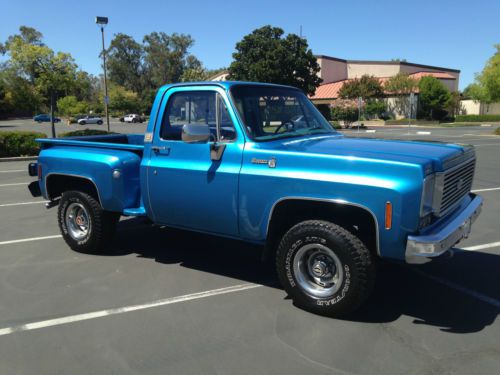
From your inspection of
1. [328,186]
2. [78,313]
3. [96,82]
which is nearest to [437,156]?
[328,186]

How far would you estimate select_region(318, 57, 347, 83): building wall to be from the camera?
6461 centimetres

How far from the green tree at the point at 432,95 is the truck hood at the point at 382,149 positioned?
5437cm

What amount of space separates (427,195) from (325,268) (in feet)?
3.57

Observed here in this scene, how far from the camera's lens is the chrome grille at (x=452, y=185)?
356 centimetres

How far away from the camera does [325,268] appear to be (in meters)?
3.92

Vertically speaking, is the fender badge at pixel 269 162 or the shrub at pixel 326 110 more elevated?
the shrub at pixel 326 110

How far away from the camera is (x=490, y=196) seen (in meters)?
8.94

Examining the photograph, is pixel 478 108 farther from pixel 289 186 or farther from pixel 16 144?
pixel 289 186

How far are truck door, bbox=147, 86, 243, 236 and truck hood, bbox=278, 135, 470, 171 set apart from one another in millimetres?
625

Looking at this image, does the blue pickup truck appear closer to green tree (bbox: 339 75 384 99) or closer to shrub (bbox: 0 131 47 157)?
shrub (bbox: 0 131 47 157)

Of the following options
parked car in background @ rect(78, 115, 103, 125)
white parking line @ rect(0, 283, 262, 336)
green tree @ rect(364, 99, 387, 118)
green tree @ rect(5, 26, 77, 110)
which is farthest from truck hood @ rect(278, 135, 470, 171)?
parked car in background @ rect(78, 115, 103, 125)

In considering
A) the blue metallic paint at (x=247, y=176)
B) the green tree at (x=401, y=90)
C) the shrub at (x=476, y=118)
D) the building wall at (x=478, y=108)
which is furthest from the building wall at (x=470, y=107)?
the blue metallic paint at (x=247, y=176)

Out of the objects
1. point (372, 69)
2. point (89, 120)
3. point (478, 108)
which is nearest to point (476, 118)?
point (478, 108)

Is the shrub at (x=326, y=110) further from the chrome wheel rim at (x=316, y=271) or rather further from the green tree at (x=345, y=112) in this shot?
the chrome wheel rim at (x=316, y=271)
